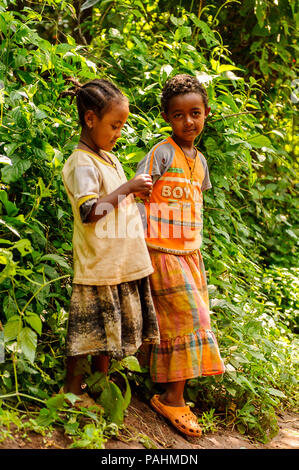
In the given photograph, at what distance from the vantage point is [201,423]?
2.51 metres

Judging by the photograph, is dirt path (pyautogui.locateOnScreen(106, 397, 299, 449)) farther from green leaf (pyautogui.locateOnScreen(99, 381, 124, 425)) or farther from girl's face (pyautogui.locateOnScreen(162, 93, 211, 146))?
girl's face (pyautogui.locateOnScreen(162, 93, 211, 146))

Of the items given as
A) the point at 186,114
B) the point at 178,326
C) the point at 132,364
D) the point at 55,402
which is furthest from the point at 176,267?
the point at 55,402

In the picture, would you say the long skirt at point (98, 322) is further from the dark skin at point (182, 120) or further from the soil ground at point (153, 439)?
the dark skin at point (182, 120)

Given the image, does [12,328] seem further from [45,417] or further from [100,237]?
[100,237]

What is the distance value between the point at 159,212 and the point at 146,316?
484 millimetres

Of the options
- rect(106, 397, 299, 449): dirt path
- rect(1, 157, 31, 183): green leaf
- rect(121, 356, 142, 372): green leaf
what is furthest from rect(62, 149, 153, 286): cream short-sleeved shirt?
rect(106, 397, 299, 449): dirt path

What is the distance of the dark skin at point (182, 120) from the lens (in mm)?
2357

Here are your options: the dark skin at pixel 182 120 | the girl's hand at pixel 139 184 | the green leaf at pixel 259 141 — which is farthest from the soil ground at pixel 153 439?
the green leaf at pixel 259 141

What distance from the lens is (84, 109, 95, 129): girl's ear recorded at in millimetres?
2017

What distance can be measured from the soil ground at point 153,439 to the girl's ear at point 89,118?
45.7 inches

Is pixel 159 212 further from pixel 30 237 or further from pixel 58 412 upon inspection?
pixel 58 412

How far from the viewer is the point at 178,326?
93.5 inches

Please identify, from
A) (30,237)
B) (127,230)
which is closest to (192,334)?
(127,230)

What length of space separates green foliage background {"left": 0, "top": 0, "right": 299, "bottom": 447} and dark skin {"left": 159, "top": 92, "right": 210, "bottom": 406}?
15 centimetres
